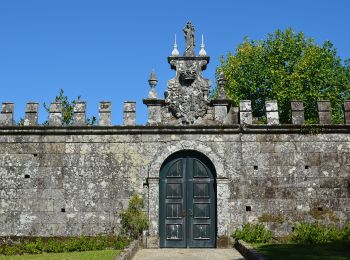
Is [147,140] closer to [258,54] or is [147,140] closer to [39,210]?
[39,210]

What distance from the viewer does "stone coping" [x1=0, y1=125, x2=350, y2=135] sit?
15578mm

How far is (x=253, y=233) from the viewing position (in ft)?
48.5

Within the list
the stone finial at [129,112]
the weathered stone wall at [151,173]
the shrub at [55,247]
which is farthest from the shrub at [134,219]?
the stone finial at [129,112]

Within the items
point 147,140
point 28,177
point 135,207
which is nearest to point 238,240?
point 135,207

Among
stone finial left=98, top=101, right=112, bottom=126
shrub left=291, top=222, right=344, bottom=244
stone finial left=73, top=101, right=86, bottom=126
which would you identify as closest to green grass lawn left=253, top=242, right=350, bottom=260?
shrub left=291, top=222, right=344, bottom=244

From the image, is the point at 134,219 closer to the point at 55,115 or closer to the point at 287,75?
the point at 55,115

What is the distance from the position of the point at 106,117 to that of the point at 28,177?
130 inches

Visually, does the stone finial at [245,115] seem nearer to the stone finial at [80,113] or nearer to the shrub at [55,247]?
the stone finial at [80,113]

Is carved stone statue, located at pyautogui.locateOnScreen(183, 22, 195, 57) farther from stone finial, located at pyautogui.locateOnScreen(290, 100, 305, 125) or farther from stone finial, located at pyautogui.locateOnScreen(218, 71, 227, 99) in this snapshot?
stone finial, located at pyautogui.locateOnScreen(290, 100, 305, 125)

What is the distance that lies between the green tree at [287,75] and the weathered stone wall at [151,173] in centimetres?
1243

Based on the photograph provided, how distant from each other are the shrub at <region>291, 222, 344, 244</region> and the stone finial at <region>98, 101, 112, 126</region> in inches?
283

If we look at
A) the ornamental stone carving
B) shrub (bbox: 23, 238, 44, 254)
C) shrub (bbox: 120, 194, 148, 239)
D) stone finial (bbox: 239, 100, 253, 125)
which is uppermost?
the ornamental stone carving

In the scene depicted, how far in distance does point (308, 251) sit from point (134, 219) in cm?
568

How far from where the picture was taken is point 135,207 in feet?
49.8
